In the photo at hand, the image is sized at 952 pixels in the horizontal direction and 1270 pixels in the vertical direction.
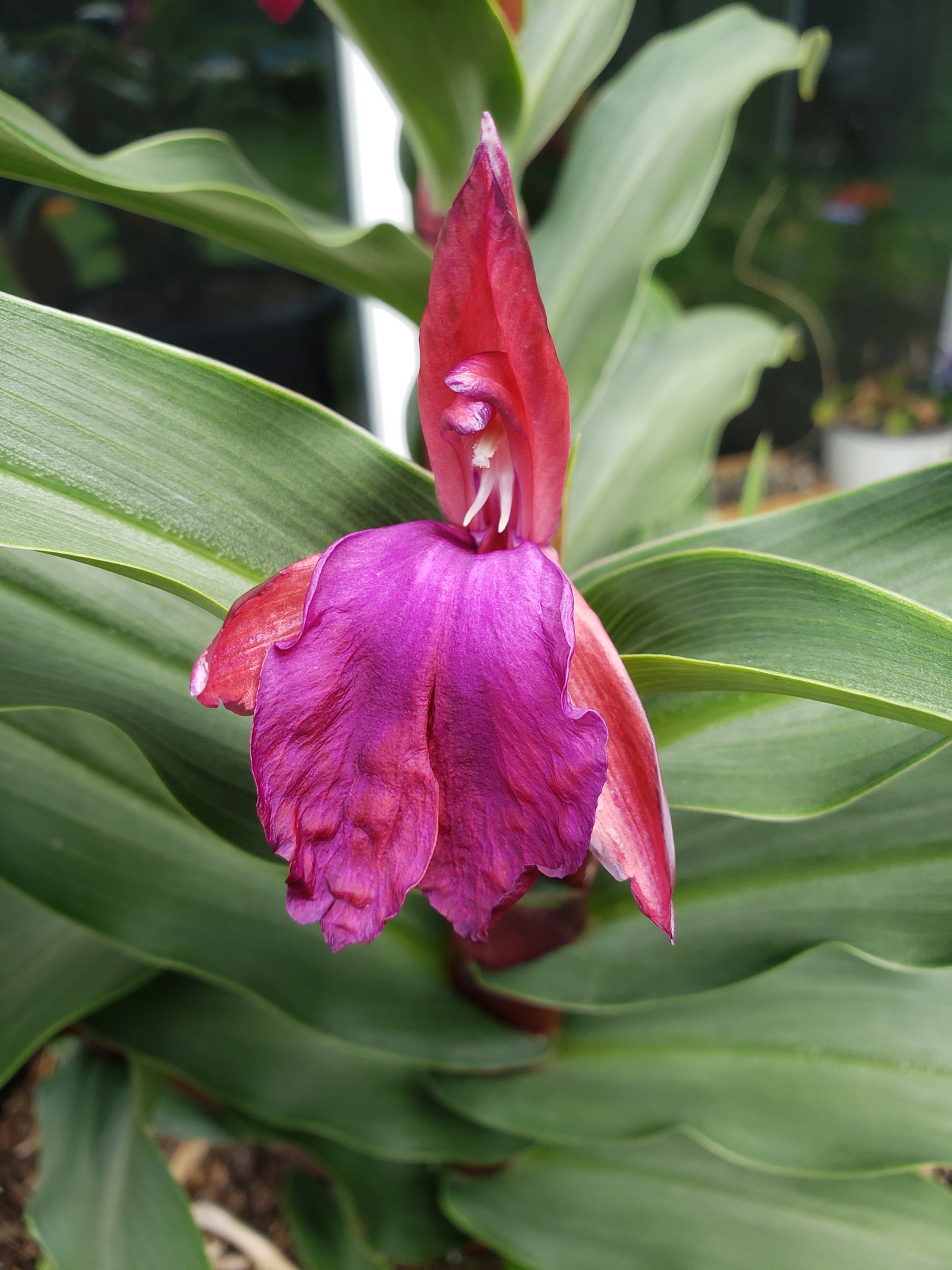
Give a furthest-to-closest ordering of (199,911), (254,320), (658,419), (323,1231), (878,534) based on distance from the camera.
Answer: (254,320) < (658,419) < (323,1231) < (199,911) < (878,534)

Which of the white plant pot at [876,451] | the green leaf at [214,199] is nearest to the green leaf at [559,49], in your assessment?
the green leaf at [214,199]

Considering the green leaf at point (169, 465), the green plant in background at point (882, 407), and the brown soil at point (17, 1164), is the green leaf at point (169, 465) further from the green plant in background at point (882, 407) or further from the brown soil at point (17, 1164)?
the green plant in background at point (882, 407)

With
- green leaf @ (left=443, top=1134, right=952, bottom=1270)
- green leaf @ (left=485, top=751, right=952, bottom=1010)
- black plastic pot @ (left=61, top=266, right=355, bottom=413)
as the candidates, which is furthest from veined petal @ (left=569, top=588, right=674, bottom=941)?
black plastic pot @ (left=61, top=266, right=355, bottom=413)

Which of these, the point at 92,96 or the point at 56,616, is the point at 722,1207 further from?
the point at 92,96

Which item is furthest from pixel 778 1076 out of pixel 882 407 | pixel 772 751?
pixel 882 407

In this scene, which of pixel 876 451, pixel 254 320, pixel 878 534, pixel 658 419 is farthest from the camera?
pixel 876 451

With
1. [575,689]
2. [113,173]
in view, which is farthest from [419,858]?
[113,173]

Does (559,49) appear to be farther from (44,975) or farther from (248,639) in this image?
(44,975)
